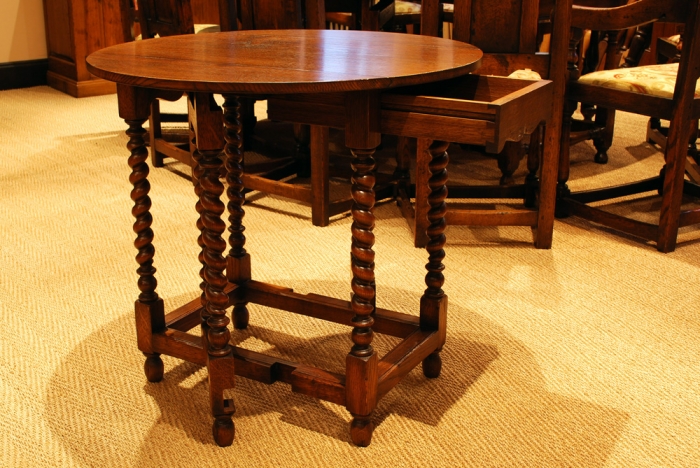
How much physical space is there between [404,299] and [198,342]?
2.33 ft

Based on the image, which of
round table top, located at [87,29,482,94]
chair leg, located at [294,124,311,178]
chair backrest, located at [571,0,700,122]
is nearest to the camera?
round table top, located at [87,29,482,94]

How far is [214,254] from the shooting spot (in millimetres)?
1637

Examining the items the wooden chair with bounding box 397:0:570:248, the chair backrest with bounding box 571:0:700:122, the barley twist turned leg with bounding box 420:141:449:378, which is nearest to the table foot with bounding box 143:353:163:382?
the barley twist turned leg with bounding box 420:141:449:378

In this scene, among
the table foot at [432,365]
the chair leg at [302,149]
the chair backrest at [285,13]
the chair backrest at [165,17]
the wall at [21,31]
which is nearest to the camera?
the table foot at [432,365]

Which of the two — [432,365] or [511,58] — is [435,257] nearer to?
[432,365]

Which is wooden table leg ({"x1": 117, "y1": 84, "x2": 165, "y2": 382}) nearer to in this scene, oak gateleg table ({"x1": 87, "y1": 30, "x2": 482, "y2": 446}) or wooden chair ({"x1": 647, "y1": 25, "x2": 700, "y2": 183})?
oak gateleg table ({"x1": 87, "y1": 30, "x2": 482, "y2": 446})

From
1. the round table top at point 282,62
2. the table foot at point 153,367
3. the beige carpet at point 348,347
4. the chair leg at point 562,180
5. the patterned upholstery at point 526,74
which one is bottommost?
the beige carpet at point 348,347

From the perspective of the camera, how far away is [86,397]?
186cm

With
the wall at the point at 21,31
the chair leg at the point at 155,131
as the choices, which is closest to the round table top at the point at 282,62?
the chair leg at the point at 155,131

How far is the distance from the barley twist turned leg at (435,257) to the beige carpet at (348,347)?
0.08 meters

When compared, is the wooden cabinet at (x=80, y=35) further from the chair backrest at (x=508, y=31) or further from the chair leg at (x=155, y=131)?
the chair backrest at (x=508, y=31)

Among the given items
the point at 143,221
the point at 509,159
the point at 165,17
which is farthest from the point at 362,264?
the point at 165,17

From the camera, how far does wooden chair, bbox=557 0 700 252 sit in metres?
2.60

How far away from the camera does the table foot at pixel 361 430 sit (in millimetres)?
1684
